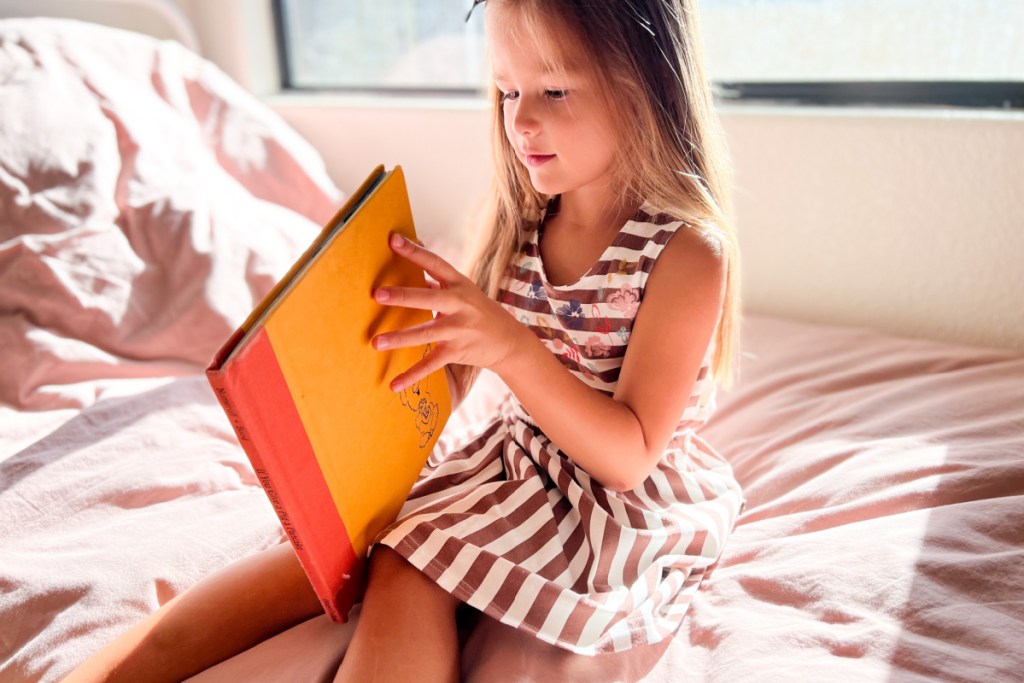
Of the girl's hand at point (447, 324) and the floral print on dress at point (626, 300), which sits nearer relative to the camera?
the girl's hand at point (447, 324)

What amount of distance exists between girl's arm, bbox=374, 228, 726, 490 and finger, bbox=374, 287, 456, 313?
2 centimetres

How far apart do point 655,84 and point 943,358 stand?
2.06 feet

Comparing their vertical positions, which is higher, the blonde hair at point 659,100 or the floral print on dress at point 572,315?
the blonde hair at point 659,100

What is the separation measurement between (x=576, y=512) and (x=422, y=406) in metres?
0.17

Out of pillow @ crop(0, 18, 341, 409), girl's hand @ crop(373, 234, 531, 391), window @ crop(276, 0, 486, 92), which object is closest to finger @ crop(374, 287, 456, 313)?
girl's hand @ crop(373, 234, 531, 391)

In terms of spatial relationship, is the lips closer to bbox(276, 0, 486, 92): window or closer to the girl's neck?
the girl's neck

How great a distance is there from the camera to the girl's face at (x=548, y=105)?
0.70 metres

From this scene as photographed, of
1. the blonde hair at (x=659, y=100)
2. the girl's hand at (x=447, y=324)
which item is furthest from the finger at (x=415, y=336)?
the blonde hair at (x=659, y=100)

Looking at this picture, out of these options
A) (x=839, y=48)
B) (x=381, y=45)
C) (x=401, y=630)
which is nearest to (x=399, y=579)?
(x=401, y=630)

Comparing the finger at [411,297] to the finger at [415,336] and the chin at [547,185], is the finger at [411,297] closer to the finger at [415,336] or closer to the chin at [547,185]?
the finger at [415,336]

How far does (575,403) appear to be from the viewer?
0.68 metres

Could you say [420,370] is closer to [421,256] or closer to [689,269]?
[421,256]

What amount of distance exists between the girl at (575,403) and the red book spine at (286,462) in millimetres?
Answer: 48

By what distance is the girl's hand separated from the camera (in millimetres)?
596
